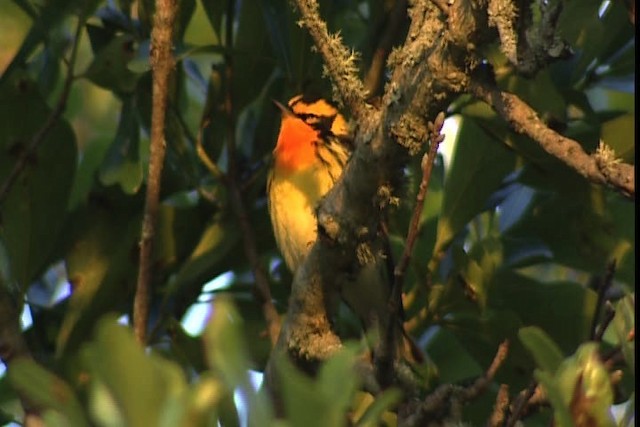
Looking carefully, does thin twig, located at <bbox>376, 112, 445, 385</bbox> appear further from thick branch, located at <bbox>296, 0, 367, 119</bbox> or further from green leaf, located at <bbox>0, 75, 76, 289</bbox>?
green leaf, located at <bbox>0, 75, 76, 289</bbox>

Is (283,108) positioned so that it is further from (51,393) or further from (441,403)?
(51,393)

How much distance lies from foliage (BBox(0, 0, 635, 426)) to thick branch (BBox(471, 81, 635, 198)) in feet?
2.19

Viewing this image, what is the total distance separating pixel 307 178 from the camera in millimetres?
2715

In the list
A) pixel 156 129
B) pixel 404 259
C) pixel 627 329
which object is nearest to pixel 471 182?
pixel 156 129

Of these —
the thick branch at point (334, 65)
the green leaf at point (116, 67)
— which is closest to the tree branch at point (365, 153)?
the thick branch at point (334, 65)

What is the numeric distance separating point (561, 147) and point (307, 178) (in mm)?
1366

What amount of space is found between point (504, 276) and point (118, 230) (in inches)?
28.1

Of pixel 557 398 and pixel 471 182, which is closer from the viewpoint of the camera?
pixel 557 398

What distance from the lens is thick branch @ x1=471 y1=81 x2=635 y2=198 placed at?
4.17 ft

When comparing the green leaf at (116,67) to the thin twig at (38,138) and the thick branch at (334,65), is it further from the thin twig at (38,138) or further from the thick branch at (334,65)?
the thick branch at (334,65)

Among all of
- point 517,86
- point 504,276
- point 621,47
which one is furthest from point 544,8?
point 621,47

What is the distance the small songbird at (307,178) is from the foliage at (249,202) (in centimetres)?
5

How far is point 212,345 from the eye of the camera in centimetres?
89

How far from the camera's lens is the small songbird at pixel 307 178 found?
2.54 metres
